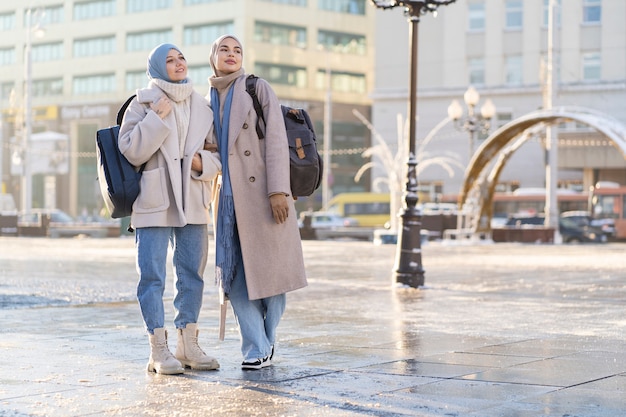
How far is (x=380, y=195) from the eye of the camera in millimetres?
60281

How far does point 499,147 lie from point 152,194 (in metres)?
29.1

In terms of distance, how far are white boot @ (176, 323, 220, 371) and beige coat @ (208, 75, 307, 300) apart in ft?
1.35

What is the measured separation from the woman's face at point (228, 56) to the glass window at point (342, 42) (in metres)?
70.0

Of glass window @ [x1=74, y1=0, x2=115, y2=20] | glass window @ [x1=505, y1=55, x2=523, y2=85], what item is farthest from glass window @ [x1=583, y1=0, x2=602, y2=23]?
A: glass window @ [x1=74, y1=0, x2=115, y2=20]

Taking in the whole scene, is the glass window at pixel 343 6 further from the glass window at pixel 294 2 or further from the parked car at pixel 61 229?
the parked car at pixel 61 229

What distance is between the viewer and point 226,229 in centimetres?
671

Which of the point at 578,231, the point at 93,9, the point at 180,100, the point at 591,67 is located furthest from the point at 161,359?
the point at 93,9

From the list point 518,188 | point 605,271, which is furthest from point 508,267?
point 518,188

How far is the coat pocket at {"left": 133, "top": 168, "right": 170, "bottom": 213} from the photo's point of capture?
653 cm

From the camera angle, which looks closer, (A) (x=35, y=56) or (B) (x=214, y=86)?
(B) (x=214, y=86)

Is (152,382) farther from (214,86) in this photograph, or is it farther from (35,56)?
(35,56)

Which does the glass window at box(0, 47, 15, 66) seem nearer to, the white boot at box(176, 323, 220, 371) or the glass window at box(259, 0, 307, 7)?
the glass window at box(259, 0, 307, 7)

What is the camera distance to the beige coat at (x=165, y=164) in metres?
6.50

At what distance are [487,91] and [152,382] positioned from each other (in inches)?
2134
